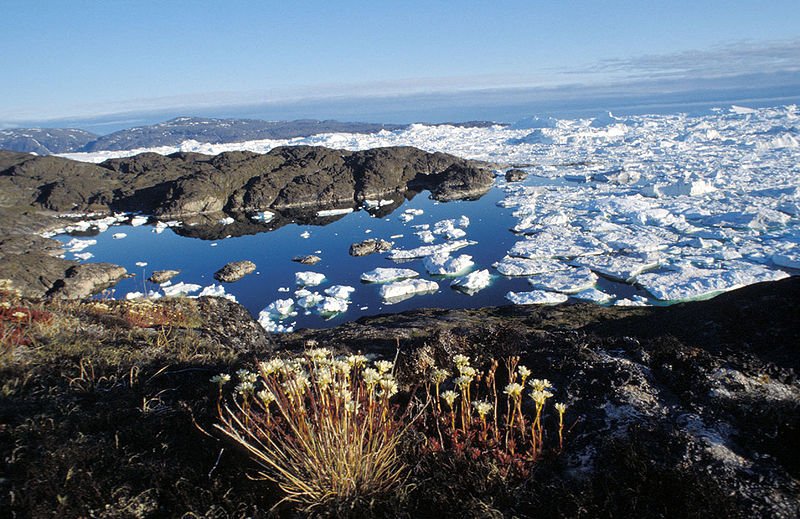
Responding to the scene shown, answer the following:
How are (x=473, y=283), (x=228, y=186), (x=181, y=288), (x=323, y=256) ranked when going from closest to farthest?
1. (x=473, y=283)
2. (x=181, y=288)
3. (x=323, y=256)
4. (x=228, y=186)

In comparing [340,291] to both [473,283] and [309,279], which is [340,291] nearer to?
→ [309,279]

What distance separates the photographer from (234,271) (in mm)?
21328

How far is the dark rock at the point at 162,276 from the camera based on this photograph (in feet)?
68.1

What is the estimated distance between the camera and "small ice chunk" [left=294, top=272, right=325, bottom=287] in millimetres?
19547

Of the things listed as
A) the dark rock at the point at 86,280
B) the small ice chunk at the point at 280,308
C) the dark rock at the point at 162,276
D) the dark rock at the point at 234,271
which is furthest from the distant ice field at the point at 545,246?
the dark rock at the point at 162,276

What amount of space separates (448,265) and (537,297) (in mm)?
5385

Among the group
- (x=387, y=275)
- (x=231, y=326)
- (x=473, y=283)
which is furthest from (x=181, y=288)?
(x=231, y=326)

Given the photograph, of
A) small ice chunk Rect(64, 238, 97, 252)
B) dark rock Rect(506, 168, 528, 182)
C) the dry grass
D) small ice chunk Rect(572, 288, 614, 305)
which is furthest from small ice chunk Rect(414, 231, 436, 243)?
the dry grass

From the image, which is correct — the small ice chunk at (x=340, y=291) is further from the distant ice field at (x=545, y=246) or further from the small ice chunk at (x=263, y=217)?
the small ice chunk at (x=263, y=217)

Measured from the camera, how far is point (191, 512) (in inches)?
76.4

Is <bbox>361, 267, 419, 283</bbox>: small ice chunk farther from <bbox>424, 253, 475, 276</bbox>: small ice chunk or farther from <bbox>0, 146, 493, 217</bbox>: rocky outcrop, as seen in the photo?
<bbox>0, 146, 493, 217</bbox>: rocky outcrop

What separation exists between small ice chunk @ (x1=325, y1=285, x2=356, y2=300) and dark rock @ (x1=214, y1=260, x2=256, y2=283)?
5.24 metres

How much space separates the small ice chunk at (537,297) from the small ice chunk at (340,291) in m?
6.02

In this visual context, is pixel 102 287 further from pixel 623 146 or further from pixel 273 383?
pixel 623 146
